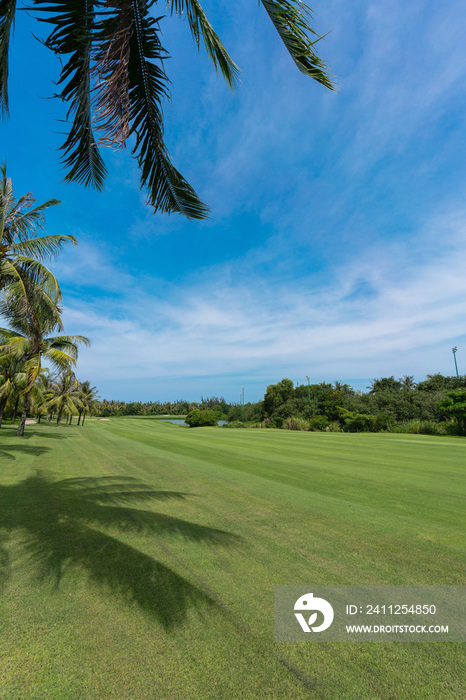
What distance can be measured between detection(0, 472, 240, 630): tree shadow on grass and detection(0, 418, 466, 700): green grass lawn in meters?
0.02

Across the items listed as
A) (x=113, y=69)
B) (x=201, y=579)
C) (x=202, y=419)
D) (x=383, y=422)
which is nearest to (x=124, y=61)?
(x=113, y=69)

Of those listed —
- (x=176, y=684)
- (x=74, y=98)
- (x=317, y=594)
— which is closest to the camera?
(x=176, y=684)

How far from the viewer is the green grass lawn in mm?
1953

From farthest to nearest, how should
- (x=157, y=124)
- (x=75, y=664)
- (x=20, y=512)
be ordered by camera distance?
(x=20, y=512) < (x=157, y=124) < (x=75, y=664)

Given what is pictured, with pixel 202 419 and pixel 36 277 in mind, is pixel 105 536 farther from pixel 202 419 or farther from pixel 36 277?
pixel 202 419

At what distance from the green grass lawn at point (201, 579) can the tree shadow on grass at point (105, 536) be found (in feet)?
0.07

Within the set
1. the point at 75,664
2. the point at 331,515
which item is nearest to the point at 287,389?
the point at 331,515

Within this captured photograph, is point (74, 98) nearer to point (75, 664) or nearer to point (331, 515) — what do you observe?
point (75, 664)

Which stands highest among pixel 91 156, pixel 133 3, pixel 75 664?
pixel 133 3

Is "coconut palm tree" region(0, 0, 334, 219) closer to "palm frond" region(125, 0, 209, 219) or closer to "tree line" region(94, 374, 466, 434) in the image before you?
"palm frond" region(125, 0, 209, 219)

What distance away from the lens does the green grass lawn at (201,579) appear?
1.95m

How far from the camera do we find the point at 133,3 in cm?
365

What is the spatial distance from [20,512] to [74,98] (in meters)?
6.05

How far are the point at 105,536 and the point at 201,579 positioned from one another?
67.2 inches
